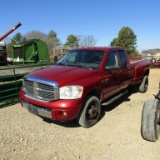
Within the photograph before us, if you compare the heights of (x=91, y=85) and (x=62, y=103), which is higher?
(x=91, y=85)

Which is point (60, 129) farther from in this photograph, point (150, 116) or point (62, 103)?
point (150, 116)

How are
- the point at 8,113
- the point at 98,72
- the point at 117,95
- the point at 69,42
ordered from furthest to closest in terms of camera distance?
the point at 69,42 < the point at 117,95 < the point at 8,113 < the point at 98,72

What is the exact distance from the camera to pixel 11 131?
471cm

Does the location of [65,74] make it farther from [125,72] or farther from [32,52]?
[32,52]

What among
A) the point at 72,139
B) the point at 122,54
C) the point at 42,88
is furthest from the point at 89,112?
the point at 122,54

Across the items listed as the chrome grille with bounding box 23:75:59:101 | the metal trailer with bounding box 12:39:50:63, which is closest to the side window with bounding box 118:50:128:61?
the chrome grille with bounding box 23:75:59:101

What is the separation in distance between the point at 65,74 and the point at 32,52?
10.7m

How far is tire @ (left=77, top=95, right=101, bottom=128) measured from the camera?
4672 millimetres

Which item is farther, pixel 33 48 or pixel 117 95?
pixel 33 48

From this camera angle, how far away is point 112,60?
5844mm

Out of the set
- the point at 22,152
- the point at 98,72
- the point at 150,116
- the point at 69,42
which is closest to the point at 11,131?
the point at 22,152

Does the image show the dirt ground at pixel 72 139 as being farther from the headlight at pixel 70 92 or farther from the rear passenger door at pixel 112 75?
the headlight at pixel 70 92

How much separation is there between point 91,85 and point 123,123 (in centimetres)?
140

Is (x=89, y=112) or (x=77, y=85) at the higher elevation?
(x=77, y=85)
